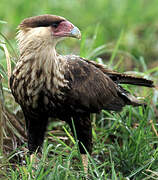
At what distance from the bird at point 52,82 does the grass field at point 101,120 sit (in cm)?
15

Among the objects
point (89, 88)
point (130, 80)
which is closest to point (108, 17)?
point (130, 80)

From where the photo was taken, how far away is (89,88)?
3.84m

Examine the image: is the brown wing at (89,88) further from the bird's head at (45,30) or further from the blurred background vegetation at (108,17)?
the blurred background vegetation at (108,17)

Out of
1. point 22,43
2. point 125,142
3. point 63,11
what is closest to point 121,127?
point 125,142

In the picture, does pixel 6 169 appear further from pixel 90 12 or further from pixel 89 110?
pixel 90 12

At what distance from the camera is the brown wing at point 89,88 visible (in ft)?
12.1

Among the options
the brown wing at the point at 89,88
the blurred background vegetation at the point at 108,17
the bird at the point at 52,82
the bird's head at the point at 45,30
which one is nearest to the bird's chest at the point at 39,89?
the bird at the point at 52,82

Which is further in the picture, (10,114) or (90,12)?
(90,12)

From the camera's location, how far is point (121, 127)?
4469mm

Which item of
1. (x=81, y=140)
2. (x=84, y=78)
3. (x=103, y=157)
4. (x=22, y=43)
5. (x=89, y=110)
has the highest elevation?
(x=22, y=43)

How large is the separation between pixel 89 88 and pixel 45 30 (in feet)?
2.36

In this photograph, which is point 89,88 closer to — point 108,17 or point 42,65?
point 42,65

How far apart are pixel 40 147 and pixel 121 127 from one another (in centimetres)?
91

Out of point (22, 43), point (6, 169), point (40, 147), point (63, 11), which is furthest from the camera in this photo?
point (63, 11)
